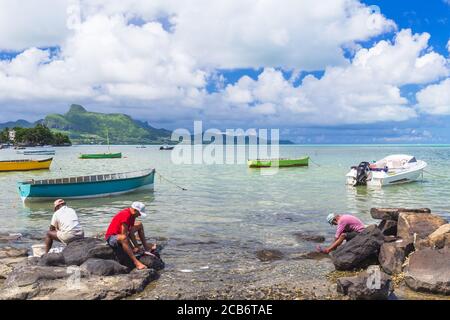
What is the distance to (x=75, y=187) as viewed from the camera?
28438mm

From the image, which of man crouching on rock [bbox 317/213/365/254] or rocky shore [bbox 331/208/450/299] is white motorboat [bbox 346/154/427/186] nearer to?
rocky shore [bbox 331/208/450/299]

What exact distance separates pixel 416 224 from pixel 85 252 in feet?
33.3

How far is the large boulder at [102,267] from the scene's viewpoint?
33.4 feet

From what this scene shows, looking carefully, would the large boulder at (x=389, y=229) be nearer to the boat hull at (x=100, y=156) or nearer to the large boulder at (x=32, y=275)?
the large boulder at (x=32, y=275)

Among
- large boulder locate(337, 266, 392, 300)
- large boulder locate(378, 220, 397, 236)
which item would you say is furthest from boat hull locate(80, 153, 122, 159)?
large boulder locate(337, 266, 392, 300)

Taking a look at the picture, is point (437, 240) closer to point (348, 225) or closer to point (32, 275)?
point (348, 225)

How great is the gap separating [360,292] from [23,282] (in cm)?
760

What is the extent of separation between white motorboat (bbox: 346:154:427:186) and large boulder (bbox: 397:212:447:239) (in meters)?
24.0

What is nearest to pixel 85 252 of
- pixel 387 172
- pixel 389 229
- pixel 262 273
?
pixel 262 273

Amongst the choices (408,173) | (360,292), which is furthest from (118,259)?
(408,173)

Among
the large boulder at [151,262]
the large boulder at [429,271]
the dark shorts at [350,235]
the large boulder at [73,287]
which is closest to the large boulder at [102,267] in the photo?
the large boulder at [73,287]

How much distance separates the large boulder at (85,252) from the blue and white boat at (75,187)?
17.3 meters

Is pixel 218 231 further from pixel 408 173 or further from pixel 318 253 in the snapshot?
pixel 408 173

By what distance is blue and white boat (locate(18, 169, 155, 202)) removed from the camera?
2675 centimetres
